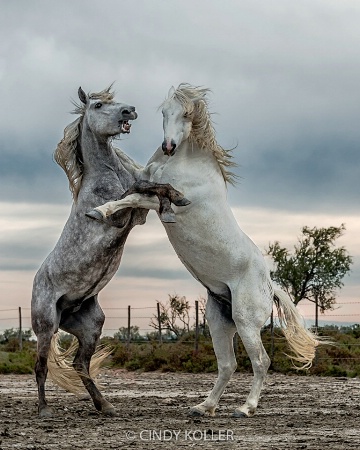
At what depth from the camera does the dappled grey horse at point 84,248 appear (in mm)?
10234

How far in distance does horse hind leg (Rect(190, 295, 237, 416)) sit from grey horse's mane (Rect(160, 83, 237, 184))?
165 centimetres

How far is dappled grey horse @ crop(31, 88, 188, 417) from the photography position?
1023cm

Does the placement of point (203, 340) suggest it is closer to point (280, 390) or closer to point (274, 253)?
point (280, 390)

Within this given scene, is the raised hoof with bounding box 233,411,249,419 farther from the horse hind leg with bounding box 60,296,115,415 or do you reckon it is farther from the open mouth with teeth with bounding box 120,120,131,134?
the open mouth with teeth with bounding box 120,120,131,134

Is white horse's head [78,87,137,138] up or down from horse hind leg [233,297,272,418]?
up

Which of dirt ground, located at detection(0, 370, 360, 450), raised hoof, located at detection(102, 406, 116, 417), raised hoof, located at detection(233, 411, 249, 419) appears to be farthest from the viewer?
raised hoof, located at detection(102, 406, 116, 417)

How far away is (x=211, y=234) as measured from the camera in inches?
392

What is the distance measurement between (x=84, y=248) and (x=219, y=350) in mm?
1826

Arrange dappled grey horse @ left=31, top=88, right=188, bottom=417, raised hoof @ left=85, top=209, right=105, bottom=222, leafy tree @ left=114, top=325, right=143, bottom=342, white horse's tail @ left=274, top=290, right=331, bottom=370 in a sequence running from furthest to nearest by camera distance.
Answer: leafy tree @ left=114, top=325, right=143, bottom=342 → white horse's tail @ left=274, top=290, right=331, bottom=370 → dappled grey horse @ left=31, top=88, right=188, bottom=417 → raised hoof @ left=85, top=209, right=105, bottom=222

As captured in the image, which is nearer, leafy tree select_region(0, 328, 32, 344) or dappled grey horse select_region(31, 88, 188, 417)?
dappled grey horse select_region(31, 88, 188, 417)

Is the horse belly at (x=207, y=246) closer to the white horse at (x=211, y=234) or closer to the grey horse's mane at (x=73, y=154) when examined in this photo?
the white horse at (x=211, y=234)

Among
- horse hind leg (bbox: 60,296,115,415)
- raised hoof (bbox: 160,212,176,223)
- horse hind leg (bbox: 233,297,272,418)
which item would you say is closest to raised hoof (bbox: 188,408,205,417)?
horse hind leg (bbox: 233,297,272,418)

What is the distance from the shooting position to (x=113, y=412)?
10.5 m

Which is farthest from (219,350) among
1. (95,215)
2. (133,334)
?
(133,334)
